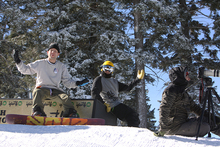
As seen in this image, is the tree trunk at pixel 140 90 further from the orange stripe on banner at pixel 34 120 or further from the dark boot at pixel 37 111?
the orange stripe on banner at pixel 34 120

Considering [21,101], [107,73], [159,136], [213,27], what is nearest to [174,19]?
[213,27]

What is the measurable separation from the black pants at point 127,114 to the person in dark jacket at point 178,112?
1888 mm

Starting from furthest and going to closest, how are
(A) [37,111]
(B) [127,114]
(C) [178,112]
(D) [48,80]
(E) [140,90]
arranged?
(E) [140,90], (B) [127,114], (D) [48,80], (A) [37,111], (C) [178,112]

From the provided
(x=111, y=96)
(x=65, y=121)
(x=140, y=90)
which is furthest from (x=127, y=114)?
(x=140, y=90)

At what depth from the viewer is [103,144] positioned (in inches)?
103

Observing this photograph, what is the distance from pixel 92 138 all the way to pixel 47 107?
2.56 metres

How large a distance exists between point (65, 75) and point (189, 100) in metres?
2.86

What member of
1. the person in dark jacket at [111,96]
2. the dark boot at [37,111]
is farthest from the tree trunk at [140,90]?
the dark boot at [37,111]

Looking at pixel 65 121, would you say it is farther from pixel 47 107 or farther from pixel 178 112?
pixel 178 112

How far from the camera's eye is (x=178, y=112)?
3.01 metres

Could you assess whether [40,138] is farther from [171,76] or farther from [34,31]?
[34,31]

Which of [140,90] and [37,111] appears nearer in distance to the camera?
[37,111]

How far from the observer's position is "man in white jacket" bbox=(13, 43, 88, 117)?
4406 millimetres

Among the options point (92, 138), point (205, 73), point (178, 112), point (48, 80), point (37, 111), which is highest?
point (205, 73)
